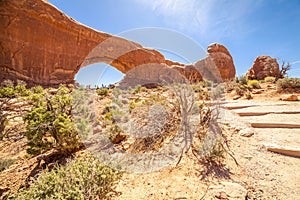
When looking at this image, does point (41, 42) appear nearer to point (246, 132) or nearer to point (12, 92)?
point (12, 92)

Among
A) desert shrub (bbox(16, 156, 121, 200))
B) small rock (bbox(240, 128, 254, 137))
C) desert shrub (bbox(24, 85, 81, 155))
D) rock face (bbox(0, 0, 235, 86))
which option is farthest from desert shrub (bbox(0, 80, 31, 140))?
rock face (bbox(0, 0, 235, 86))

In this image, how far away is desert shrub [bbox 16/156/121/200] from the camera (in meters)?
1.55

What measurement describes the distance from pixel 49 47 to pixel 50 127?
14.1 metres

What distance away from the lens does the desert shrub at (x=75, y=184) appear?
5.09 ft

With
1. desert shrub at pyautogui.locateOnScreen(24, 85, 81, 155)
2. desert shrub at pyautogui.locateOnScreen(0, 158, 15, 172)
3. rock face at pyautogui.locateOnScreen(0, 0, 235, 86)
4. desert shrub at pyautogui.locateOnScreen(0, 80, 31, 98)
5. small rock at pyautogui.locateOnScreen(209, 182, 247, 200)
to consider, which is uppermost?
rock face at pyautogui.locateOnScreen(0, 0, 235, 86)

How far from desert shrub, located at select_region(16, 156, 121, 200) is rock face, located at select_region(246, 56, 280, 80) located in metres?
19.3

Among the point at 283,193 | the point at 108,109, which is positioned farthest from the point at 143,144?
the point at 108,109

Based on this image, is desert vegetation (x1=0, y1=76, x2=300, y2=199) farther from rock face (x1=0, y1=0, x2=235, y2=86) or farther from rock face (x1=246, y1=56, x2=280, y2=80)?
rock face (x1=246, y1=56, x2=280, y2=80)

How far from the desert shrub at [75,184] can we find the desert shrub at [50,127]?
1475mm

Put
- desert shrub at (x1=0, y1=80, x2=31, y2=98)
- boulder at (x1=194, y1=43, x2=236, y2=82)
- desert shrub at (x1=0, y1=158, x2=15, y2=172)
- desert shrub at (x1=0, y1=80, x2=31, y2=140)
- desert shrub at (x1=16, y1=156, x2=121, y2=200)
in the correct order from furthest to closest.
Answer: boulder at (x1=194, y1=43, x2=236, y2=82) < desert shrub at (x1=0, y1=80, x2=31, y2=98) < desert shrub at (x1=0, y1=158, x2=15, y2=172) < desert shrub at (x1=0, y1=80, x2=31, y2=140) < desert shrub at (x1=16, y1=156, x2=121, y2=200)

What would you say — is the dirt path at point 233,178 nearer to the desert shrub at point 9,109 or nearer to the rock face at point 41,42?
the desert shrub at point 9,109

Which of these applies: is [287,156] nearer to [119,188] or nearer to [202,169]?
[202,169]

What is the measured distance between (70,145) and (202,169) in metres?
→ 3.07

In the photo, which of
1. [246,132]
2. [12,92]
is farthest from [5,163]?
[246,132]
